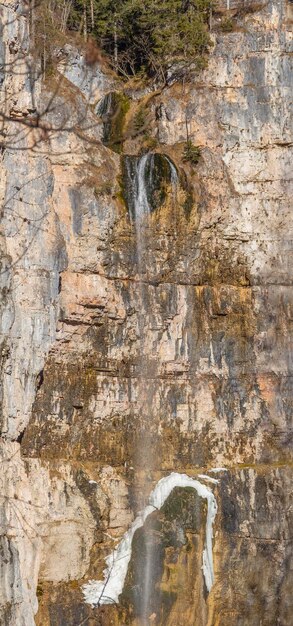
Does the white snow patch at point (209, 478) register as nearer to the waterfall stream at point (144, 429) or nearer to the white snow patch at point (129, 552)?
the waterfall stream at point (144, 429)

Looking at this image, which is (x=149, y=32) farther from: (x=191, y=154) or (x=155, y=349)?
(x=155, y=349)

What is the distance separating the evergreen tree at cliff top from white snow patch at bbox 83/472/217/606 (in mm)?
10607

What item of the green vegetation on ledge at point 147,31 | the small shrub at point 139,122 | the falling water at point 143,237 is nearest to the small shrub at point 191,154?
the falling water at point 143,237

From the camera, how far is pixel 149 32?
963 inches

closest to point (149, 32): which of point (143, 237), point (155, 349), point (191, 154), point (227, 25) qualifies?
point (227, 25)

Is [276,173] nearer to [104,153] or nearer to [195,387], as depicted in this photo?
[104,153]

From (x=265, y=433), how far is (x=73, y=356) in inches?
195

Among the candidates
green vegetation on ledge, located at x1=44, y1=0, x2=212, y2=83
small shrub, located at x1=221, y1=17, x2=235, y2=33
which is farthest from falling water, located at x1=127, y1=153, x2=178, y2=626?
small shrub, located at x1=221, y1=17, x2=235, y2=33

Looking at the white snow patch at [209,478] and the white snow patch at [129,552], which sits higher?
the white snow patch at [209,478]

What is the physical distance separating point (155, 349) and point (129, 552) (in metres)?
4.65

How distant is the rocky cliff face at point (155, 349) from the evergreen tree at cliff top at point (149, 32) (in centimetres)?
90

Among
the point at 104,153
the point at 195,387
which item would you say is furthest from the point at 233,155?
the point at 195,387

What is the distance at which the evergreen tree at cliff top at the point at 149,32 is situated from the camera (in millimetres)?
23531

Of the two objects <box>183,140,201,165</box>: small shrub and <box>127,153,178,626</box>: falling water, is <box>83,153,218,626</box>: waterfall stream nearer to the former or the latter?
<box>127,153,178,626</box>: falling water
